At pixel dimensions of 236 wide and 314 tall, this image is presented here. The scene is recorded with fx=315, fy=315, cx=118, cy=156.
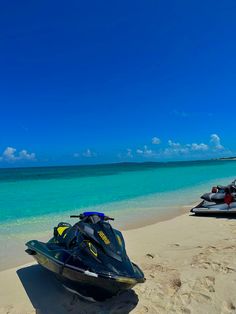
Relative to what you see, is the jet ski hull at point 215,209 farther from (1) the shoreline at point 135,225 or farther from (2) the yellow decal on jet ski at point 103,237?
(2) the yellow decal on jet ski at point 103,237

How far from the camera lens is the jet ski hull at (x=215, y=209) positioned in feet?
33.8

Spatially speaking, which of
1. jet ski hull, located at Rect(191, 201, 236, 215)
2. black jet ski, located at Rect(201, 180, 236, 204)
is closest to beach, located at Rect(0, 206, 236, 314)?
jet ski hull, located at Rect(191, 201, 236, 215)

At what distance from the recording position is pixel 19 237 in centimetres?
888

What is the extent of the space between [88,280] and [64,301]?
0.82 m

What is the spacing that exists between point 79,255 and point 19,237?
5.10 meters

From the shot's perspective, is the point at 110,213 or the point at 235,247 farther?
the point at 110,213

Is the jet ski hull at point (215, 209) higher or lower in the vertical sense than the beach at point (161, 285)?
higher

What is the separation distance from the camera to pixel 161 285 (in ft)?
16.2

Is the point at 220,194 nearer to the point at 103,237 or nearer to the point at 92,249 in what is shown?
the point at 103,237

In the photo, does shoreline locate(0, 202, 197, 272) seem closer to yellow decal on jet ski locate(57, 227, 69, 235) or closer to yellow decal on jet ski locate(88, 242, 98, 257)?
yellow decal on jet ski locate(57, 227, 69, 235)

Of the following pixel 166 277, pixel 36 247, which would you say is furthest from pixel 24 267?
pixel 166 277

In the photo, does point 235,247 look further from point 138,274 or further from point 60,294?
point 60,294

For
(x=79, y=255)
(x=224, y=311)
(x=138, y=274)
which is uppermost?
(x=79, y=255)

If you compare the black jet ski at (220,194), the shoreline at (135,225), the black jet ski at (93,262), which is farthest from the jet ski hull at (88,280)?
the black jet ski at (220,194)
